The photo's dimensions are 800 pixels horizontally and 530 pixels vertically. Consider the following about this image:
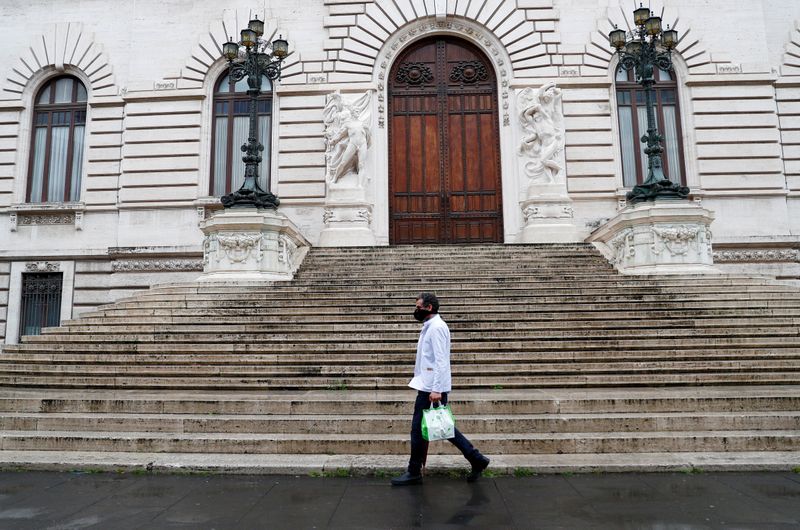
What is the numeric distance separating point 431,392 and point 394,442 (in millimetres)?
1355

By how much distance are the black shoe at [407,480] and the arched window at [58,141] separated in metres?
18.6

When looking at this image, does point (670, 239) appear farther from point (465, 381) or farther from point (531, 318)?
point (465, 381)

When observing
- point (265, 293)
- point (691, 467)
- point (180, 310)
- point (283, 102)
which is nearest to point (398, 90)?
point (283, 102)

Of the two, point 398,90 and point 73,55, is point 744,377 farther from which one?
point 73,55

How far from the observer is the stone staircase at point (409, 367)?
6.82 meters

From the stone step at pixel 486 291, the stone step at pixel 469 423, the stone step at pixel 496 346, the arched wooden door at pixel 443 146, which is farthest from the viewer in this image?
the arched wooden door at pixel 443 146

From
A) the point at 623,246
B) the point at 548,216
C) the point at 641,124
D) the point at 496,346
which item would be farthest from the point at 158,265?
the point at 641,124

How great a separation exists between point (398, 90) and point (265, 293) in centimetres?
1021

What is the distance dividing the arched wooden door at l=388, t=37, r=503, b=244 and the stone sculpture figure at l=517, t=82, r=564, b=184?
1238 mm

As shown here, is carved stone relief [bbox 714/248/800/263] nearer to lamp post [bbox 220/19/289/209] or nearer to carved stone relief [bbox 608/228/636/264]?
carved stone relief [bbox 608/228/636/264]

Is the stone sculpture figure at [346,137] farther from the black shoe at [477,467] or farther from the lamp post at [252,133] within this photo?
the black shoe at [477,467]

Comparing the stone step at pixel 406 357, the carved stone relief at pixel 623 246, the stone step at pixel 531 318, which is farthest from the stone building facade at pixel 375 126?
the stone step at pixel 406 357

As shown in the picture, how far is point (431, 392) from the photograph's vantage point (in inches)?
223

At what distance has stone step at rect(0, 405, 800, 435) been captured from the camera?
7.05m
